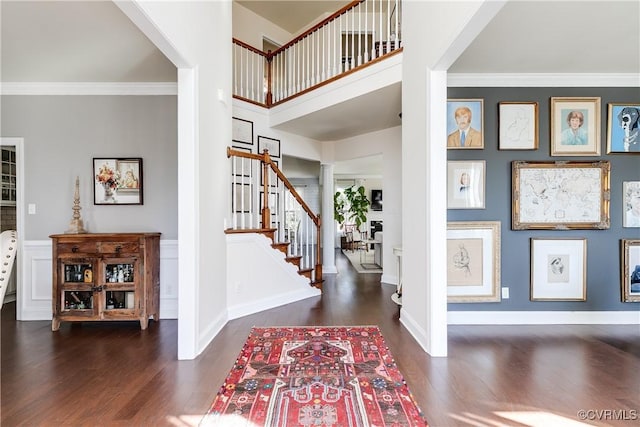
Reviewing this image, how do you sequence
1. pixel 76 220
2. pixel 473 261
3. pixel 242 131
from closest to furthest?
pixel 473 261
pixel 76 220
pixel 242 131

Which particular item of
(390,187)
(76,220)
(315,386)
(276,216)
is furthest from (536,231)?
(76,220)

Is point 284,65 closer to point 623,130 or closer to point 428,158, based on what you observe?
point 428,158

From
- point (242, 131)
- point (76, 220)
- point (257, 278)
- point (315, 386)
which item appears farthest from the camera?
point (242, 131)

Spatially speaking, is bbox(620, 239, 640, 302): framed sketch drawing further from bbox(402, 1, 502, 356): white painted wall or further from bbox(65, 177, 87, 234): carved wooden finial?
→ bbox(65, 177, 87, 234): carved wooden finial

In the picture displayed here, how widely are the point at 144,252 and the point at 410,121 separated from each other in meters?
2.97

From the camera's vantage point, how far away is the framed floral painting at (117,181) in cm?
344

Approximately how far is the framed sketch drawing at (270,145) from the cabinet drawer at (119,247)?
2473mm

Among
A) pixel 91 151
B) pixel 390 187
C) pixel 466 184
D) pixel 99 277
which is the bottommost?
pixel 99 277

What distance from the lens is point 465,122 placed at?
10.3 ft

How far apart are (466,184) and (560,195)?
100cm

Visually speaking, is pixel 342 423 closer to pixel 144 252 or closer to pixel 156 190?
pixel 144 252

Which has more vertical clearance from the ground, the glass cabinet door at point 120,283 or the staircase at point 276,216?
the staircase at point 276,216

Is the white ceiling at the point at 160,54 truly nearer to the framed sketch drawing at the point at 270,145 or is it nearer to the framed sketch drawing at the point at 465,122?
the framed sketch drawing at the point at 465,122

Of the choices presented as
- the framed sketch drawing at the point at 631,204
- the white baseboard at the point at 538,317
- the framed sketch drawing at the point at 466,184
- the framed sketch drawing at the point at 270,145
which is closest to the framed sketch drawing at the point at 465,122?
the framed sketch drawing at the point at 466,184
